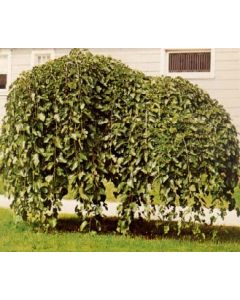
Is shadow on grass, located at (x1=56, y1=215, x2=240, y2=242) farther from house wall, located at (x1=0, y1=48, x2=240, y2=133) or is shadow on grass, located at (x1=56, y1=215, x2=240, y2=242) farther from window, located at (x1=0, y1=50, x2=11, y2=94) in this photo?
window, located at (x1=0, y1=50, x2=11, y2=94)

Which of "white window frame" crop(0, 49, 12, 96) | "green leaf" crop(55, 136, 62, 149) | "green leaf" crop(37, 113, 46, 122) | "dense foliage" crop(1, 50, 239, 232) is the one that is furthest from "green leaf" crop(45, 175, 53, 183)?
"white window frame" crop(0, 49, 12, 96)

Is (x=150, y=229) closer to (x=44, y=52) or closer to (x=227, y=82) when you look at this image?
(x=227, y=82)

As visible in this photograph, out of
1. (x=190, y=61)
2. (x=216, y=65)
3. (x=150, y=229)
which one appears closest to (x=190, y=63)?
(x=190, y=61)

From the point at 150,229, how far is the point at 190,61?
1191mm

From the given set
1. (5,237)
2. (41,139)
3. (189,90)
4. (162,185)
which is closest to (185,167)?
(162,185)

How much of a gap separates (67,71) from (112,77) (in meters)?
0.31

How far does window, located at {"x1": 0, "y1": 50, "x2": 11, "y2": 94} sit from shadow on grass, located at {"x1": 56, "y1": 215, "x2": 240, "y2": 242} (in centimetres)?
101

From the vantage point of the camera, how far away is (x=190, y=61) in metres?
4.64

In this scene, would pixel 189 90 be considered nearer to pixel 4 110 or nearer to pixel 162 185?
pixel 162 185

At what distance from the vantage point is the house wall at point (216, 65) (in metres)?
4.50

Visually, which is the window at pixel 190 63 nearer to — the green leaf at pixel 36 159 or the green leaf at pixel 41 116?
the green leaf at pixel 41 116

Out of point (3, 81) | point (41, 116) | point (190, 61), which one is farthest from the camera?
point (3, 81)

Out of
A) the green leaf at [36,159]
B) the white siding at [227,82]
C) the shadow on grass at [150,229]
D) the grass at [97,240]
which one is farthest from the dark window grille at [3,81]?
the white siding at [227,82]

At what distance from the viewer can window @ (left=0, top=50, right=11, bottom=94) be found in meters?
4.55
